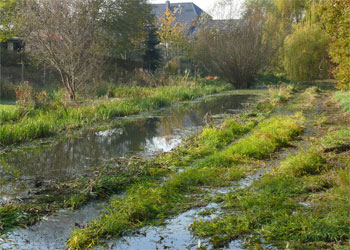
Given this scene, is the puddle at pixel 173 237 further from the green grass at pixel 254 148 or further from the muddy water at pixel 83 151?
the muddy water at pixel 83 151

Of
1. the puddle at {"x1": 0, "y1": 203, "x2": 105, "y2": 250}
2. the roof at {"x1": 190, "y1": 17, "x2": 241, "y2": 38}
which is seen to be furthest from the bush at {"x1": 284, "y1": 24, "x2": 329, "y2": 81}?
the puddle at {"x1": 0, "y1": 203, "x2": 105, "y2": 250}

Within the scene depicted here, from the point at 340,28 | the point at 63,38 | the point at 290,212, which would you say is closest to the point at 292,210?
the point at 290,212

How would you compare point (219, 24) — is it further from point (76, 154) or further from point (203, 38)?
point (76, 154)

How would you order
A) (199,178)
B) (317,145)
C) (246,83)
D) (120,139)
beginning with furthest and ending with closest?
1. (246,83)
2. (120,139)
3. (317,145)
4. (199,178)

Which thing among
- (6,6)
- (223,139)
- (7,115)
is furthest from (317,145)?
(6,6)

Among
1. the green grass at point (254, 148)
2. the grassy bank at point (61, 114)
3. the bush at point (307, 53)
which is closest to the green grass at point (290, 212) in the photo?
the green grass at point (254, 148)

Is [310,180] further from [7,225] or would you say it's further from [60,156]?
[60,156]

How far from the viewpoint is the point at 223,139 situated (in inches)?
329

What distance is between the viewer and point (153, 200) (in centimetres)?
472

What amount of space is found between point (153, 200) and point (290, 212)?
5.06 ft

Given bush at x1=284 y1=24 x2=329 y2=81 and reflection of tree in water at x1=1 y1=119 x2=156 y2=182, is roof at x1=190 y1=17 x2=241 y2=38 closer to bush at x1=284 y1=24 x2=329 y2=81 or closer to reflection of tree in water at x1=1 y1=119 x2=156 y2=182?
bush at x1=284 y1=24 x2=329 y2=81

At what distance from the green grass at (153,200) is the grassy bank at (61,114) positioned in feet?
14.3

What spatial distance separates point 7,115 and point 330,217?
28.1 ft

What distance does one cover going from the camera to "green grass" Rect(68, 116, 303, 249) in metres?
3.95
